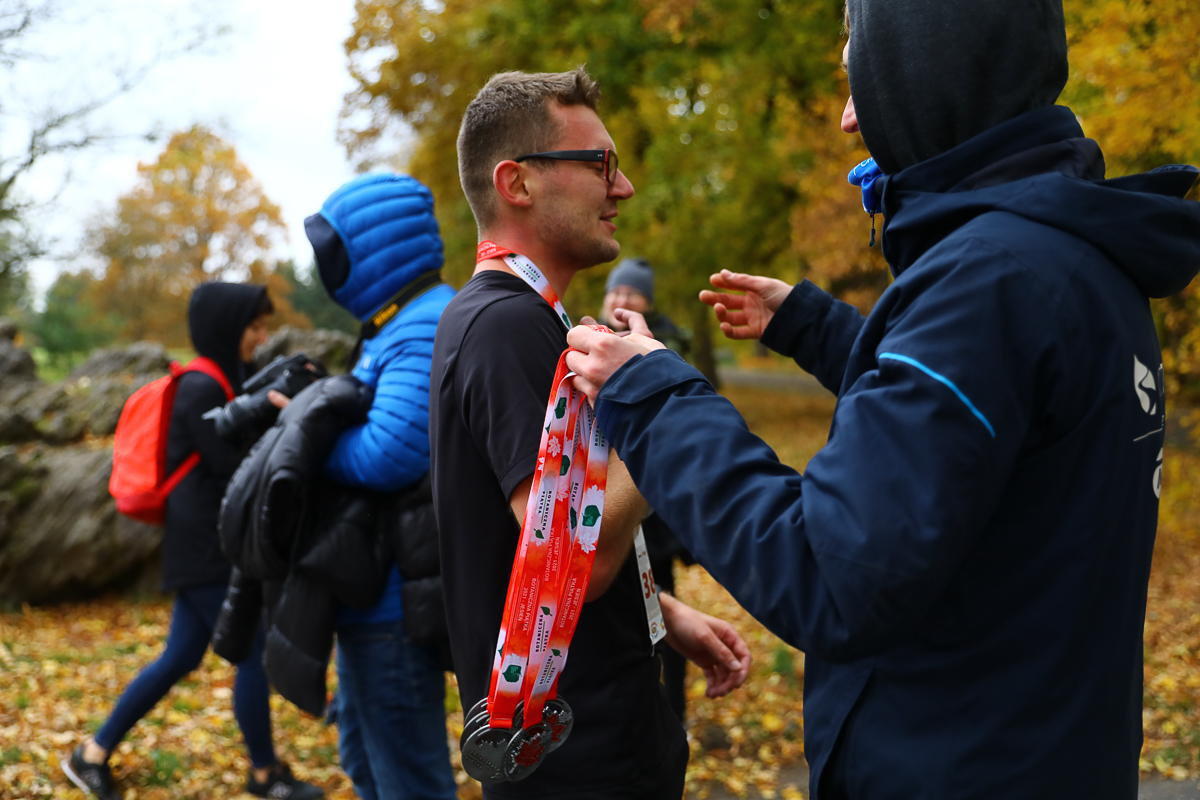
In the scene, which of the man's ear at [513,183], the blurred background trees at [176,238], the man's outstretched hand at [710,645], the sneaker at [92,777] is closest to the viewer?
the man's ear at [513,183]

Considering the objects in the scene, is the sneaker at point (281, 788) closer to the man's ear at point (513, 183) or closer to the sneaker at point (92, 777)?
the sneaker at point (92, 777)

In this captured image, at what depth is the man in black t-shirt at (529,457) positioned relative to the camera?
1701 mm

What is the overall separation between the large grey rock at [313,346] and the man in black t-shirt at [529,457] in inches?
367

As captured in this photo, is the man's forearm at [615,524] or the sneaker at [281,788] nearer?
the man's forearm at [615,524]

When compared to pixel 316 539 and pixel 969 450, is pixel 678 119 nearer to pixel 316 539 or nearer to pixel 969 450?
pixel 316 539

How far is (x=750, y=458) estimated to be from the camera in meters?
1.15

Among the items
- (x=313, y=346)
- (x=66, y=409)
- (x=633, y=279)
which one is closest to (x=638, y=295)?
(x=633, y=279)

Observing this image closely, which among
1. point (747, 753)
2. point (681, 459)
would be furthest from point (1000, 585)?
point (747, 753)

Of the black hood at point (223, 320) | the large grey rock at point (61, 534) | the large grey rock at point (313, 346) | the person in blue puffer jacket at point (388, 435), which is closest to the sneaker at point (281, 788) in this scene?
the person in blue puffer jacket at point (388, 435)

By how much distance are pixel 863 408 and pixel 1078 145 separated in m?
0.53

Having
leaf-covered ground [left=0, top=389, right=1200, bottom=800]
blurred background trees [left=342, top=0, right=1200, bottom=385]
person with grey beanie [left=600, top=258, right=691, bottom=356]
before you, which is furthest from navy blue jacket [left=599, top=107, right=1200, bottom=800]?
blurred background trees [left=342, top=0, right=1200, bottom=385]

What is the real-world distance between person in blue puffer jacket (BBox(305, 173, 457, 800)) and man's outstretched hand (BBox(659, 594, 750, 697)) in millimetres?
939

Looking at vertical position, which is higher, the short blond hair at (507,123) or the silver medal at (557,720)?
the short blond hair at (507,123)

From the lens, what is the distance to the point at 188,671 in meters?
4.24
